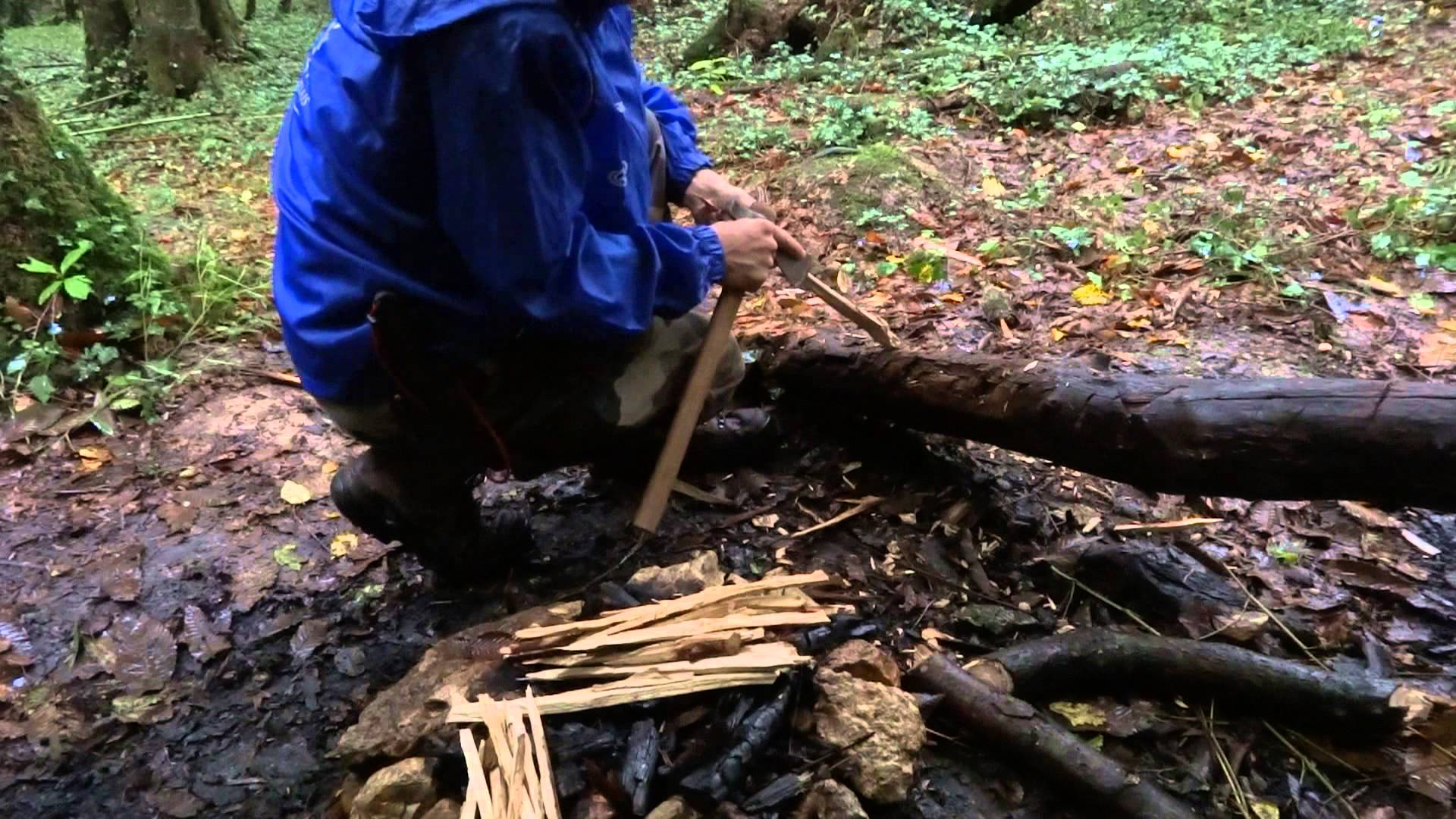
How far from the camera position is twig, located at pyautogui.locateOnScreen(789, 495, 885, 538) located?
2.67 metres

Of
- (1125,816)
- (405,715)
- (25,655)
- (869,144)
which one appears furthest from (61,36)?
(1125,816)

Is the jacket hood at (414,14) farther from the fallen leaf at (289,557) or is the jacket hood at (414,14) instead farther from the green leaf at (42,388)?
the green leaf at (42,388)

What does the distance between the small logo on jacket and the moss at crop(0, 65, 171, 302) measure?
2648mm

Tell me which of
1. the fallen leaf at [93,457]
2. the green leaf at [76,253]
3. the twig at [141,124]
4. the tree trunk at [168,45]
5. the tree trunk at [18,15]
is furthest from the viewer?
the tree trunk at [18,15]

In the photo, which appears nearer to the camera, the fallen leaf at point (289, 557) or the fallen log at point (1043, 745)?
the fallen log at point (1043, 745)

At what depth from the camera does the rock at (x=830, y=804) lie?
1.74 metres

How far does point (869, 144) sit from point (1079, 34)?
3.03 m

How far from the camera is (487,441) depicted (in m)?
2.25

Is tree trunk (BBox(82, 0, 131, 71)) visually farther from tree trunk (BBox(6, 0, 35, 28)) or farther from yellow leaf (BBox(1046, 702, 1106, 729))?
tree trunk (BBox(6, 0, 35, 28))

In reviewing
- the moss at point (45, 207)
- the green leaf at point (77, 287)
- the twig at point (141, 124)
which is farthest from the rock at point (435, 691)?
the twig at point (141, 124)

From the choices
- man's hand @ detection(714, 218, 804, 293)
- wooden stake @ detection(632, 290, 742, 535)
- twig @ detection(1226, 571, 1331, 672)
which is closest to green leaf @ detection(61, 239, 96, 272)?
wooden stake @ detection(632, 290, 742, 535)

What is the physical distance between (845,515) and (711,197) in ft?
3.42

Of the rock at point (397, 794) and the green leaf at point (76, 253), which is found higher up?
the green leaf at point (76, 253)

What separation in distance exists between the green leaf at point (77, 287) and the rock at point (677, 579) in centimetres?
246
